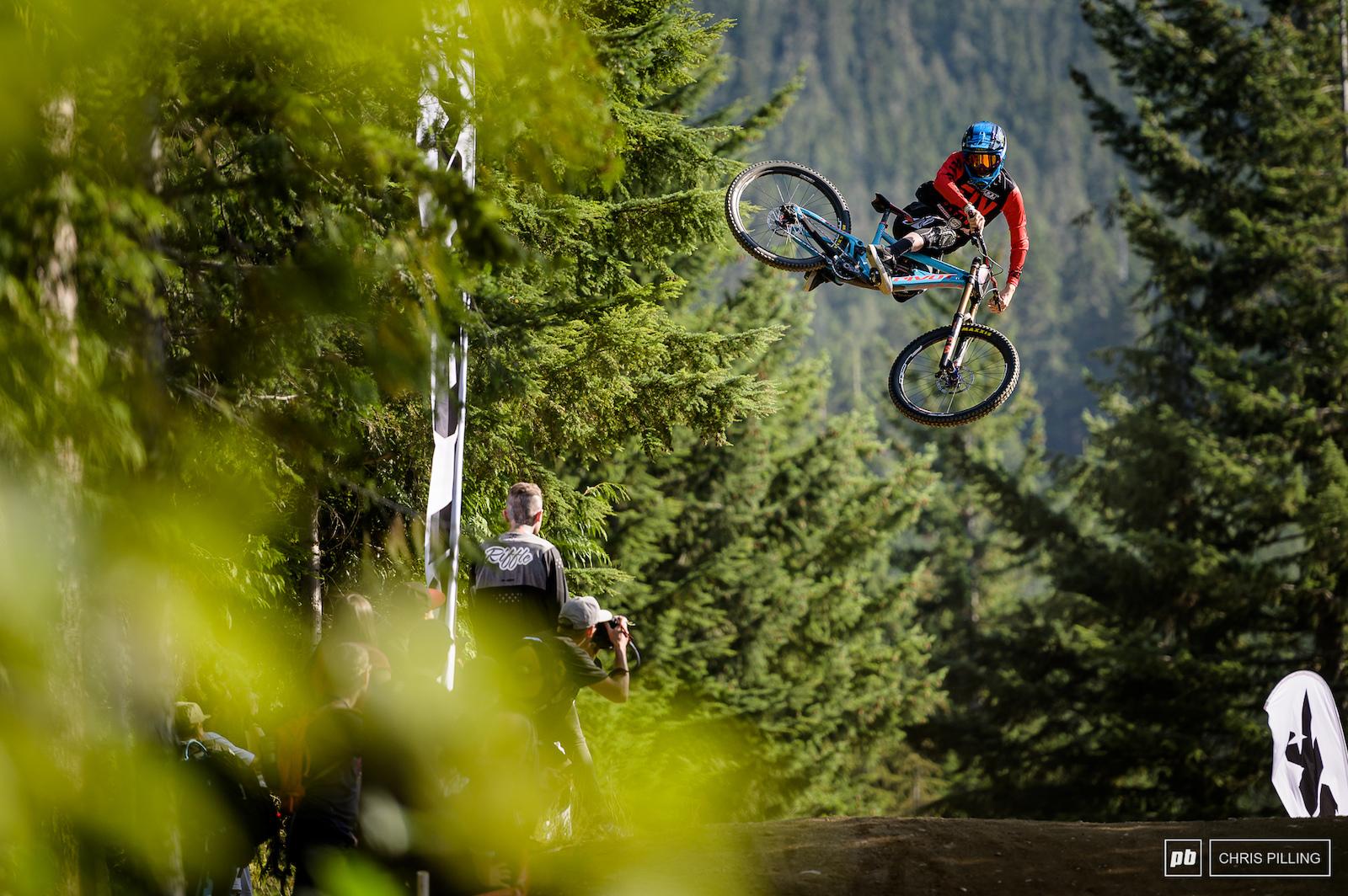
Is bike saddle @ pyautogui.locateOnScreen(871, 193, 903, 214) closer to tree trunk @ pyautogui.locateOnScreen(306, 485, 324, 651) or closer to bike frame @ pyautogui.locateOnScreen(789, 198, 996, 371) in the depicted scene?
bike frame @ pyautogui.locateOnScreen(789, 198, 996, 371)

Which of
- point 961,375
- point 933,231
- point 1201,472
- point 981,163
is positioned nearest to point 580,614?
point 961,375

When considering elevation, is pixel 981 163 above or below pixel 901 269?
above

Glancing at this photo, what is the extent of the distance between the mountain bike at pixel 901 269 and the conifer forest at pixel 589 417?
119 centimetres

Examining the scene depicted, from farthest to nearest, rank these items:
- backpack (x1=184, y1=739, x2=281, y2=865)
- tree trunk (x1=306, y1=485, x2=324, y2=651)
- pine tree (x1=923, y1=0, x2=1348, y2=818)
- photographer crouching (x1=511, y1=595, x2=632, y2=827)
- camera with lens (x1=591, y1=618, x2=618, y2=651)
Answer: pine tree (x1=923, y1=0, x2=1348, y2=818) → tree trunk (x1=306, y1=485, x2=324, y2=651) → camera with lens (x1=591, y1=618, x2=618, y2=651) → photographer crouching (x1=511, y1=595, x2=632, y2=827) → backpack (x1=184, y1=739, x2=281, y2=865)

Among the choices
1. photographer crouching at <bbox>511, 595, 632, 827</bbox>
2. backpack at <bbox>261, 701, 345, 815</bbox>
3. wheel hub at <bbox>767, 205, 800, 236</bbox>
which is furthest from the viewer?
wheel hub at <bbox>767, 205, 800, 236</bbox>

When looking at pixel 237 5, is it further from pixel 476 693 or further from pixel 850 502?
pixel 850 502

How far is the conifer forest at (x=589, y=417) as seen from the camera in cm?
350

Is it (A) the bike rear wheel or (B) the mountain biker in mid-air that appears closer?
(B) the mountain biker in mid-air

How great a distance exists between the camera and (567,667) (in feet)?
16.8

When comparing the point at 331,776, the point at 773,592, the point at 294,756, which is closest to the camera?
the point at 331,776

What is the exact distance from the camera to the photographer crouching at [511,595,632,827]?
500 centimetres

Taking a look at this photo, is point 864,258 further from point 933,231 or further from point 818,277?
point 933,231

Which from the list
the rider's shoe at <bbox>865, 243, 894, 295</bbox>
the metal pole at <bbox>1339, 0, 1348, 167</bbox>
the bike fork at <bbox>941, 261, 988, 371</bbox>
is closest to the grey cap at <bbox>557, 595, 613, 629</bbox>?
the rider's shoe at <bbox>865, 243, 894, 295</bbox>

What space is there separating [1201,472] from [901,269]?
40.4ft
